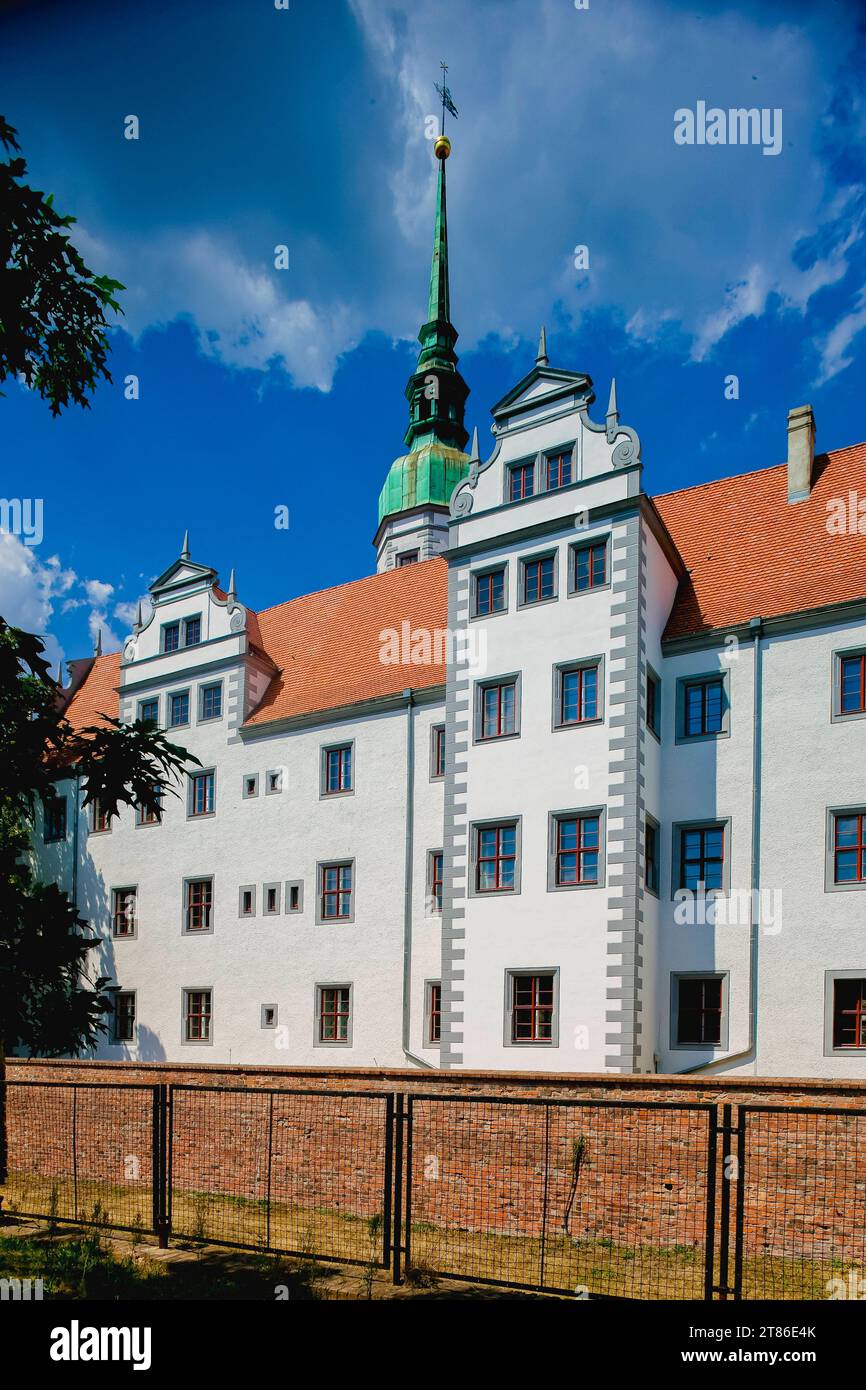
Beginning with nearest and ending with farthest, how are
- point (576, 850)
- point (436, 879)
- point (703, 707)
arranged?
point (576, 850)
point (703, 707)
point (436, 879)

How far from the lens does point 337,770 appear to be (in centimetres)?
2844

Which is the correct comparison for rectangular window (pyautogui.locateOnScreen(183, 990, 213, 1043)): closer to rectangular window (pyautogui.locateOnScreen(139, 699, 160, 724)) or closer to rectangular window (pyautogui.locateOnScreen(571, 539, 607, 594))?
rectangular window (pyautogui.locateOnScreen(139, 699, 160, 724))

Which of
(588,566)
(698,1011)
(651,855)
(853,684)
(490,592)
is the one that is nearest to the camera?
(853,684)

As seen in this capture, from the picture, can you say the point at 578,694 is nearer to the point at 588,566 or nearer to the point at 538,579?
the point at 588,566

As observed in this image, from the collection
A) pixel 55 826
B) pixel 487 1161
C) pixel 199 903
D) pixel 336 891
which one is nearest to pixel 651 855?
pixel 336 891

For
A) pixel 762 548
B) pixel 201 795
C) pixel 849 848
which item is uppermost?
pixel 762 548

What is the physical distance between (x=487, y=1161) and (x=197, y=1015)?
58.0 ft

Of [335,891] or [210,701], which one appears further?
[210,701]

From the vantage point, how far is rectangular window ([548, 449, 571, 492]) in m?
23.6

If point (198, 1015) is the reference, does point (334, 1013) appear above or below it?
above

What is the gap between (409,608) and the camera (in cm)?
3045

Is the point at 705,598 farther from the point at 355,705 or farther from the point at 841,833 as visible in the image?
the point at 355,705
